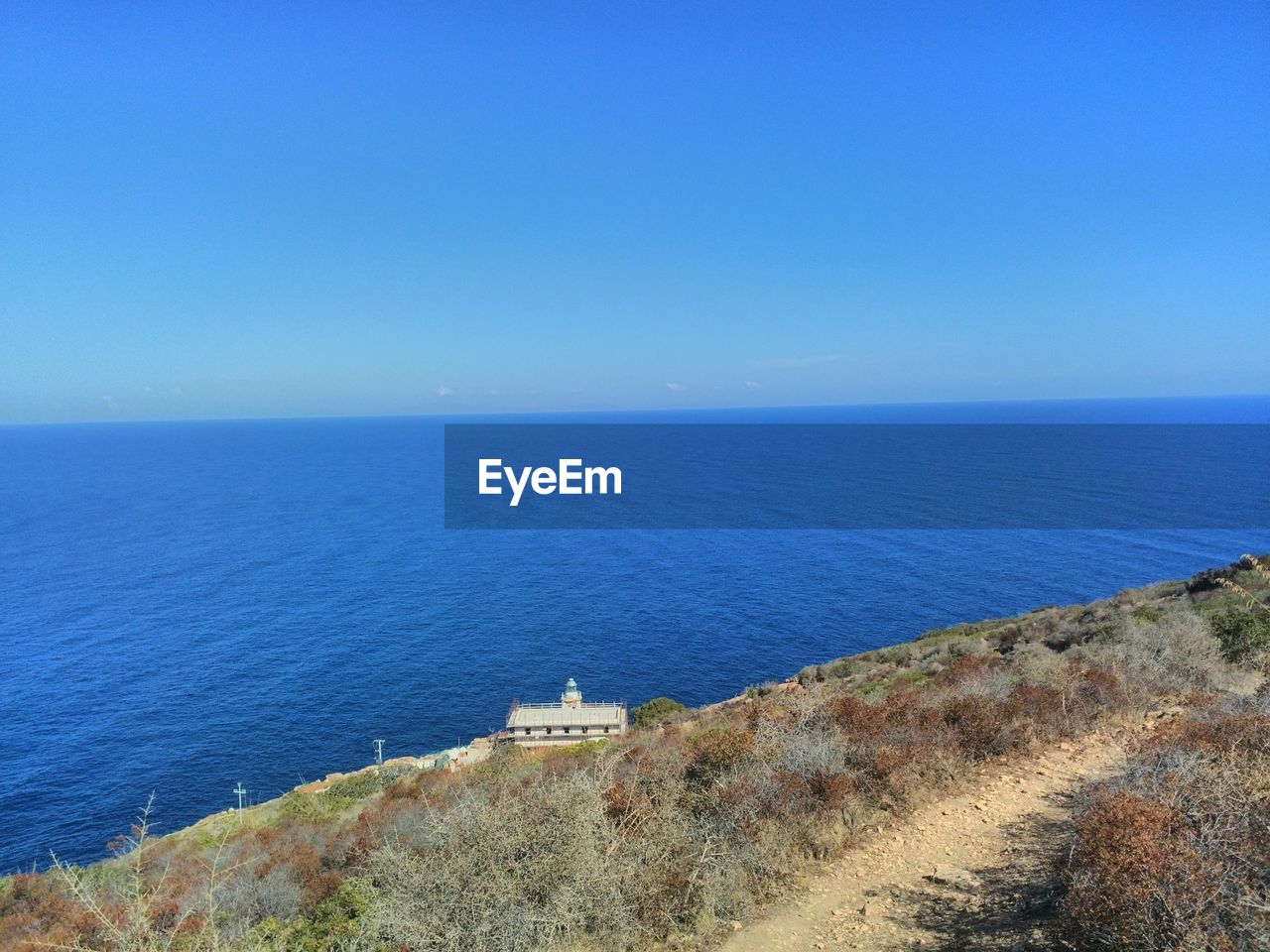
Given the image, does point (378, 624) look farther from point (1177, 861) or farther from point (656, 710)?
point (1177, 861)

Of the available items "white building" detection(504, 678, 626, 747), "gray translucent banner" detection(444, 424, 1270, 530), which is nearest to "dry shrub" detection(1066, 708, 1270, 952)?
"white building" detection(504, 678, 626, 747)

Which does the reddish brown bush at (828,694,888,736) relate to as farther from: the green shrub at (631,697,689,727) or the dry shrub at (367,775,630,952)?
the green shrub at (631,697,689,727)

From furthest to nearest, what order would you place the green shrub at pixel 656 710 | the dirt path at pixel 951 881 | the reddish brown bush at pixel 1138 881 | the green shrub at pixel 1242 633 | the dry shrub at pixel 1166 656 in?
the green shrub at pixel 656 710, the green shrub at pixel 1242 633, the dry shrub at pixel 1166 656, the dirt path at pixel 951 881, the reddish brown bush at pixel 1138 881

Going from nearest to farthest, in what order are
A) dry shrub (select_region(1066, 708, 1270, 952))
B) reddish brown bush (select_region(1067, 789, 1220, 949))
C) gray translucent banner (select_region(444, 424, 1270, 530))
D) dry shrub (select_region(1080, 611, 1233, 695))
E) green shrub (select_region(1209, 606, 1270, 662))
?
dry shrub (select_region(1066, 708, 1270, 952)), reddish brown bush (select_region(1067, 789, 1220, 949)), dry shrub (select_region(1080, 611, 1233, 695)), green shrub (select_region(1209, 606, 1270, 662)), gray translucent banner (select_region(444, 424, 1270, 530))

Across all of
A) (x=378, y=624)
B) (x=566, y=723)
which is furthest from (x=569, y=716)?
(x=378, y=624)

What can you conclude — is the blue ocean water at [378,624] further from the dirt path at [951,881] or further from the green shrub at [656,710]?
the dirt path at [951,881]

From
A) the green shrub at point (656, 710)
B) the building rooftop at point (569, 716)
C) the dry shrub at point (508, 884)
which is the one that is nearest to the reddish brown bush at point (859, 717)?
the dry shrub at point (508, 884)
